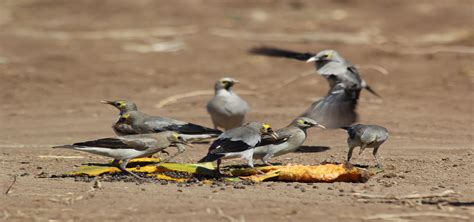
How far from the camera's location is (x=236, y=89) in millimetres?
16984

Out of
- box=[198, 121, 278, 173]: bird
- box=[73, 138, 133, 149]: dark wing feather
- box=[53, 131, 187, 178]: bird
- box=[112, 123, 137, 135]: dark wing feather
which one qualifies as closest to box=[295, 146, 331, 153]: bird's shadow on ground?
box=[198, 121, 278, 173]: bird

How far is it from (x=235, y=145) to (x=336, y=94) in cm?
319

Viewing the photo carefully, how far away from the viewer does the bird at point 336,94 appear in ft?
40.1

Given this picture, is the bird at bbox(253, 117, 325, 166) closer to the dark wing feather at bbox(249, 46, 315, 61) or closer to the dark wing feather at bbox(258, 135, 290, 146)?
the dark wing feather at bbox(258, 135, 290, 146)

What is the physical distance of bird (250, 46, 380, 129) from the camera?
12.2m

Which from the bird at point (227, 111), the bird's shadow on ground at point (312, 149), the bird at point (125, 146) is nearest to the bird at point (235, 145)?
the bird at point (125, 146)

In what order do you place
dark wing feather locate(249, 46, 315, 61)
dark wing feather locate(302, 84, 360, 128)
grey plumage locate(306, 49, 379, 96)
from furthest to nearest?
dark wing feather locate(249, 46, 315, 61)
grey plumage locate(306, 49, 379, 96)
dark wing feather locate(302, 84, 360, 128)

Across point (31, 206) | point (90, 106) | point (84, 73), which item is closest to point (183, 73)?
point (84, 73)

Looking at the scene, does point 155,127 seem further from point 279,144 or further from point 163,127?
point 279,144

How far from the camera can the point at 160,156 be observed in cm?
1189

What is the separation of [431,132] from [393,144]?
1.03 metres

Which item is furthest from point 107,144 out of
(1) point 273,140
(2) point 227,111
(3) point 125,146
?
(2) point 227,111

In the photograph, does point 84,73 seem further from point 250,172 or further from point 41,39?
point 250,172

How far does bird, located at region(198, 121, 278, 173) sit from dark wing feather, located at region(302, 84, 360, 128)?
2.03 m
